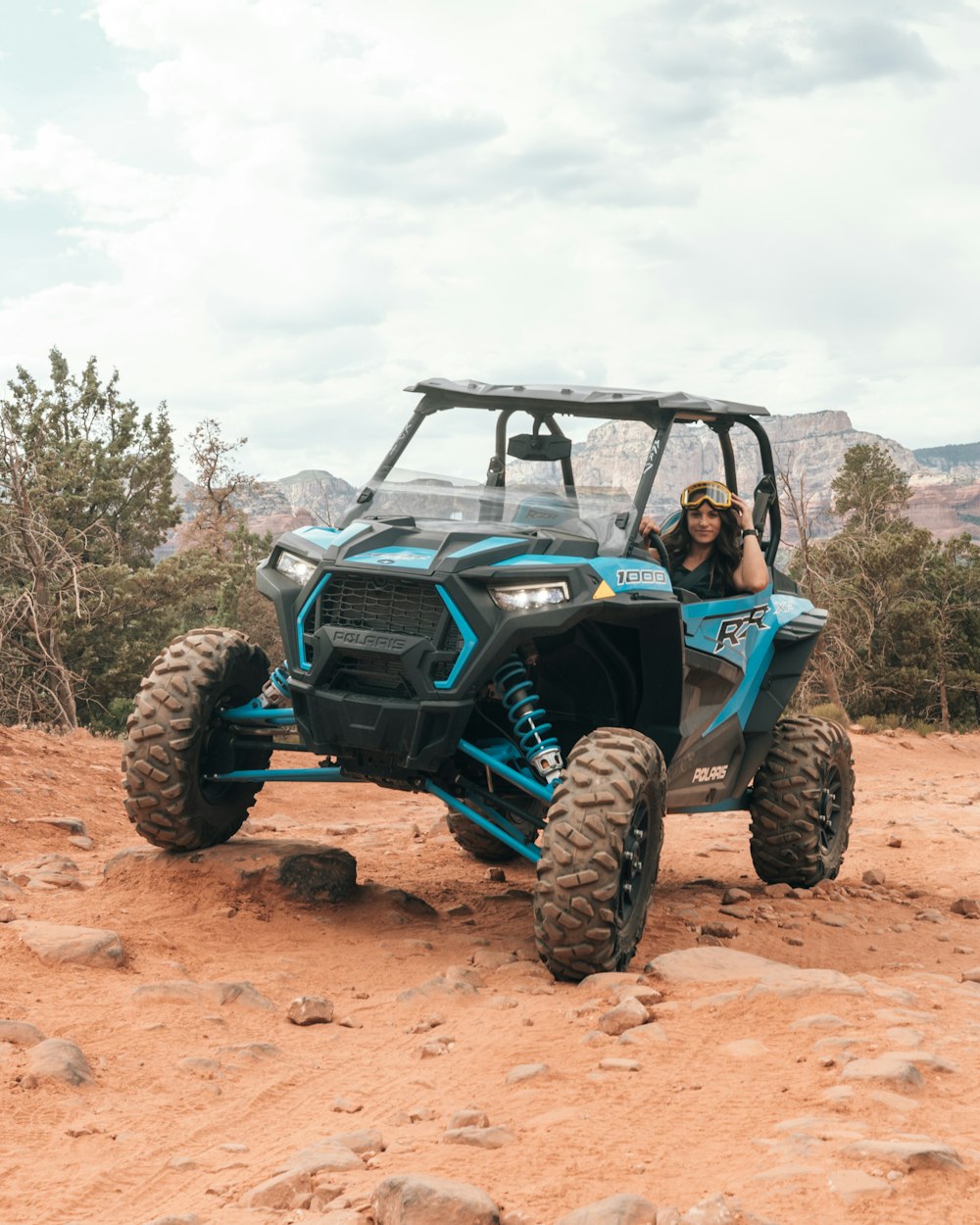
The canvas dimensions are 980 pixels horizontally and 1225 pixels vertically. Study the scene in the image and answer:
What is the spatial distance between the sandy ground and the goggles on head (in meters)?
2.42

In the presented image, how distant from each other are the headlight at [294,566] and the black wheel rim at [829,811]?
3.94 meters

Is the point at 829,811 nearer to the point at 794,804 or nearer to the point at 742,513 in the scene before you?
the point at 794,804

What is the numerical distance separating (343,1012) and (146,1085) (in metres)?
1.20

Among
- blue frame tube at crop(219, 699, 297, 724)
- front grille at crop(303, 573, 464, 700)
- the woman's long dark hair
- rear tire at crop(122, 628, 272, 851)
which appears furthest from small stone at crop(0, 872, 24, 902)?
the woman's long dark hair

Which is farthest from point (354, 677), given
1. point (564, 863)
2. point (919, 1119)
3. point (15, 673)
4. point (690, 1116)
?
point (15, 673)

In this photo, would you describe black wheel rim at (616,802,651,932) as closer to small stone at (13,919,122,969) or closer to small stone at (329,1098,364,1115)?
small stone at (329,1098,364,1115)

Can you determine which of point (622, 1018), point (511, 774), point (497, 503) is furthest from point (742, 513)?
point (622, 1018)

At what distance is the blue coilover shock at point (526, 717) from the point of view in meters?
6.45

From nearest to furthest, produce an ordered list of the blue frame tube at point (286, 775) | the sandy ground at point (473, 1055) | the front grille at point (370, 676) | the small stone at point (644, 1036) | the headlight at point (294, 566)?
the sandy ground at point (473, 1055), the small stone at point (644, 1036), the front grille at point (370, 676), the headlight at point (294, 566), the blue frame tube at point (286, 775)

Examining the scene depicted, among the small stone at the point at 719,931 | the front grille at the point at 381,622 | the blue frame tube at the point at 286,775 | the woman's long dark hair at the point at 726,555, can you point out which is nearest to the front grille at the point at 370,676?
the front grille at the point at 381,622

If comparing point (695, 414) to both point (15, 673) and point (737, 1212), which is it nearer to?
point (737, 1212)

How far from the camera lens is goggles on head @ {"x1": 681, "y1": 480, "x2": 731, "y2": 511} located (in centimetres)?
831

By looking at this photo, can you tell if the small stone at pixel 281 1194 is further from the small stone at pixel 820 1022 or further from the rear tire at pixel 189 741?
the rear tire at pixel 189 741

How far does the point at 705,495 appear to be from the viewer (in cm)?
834
